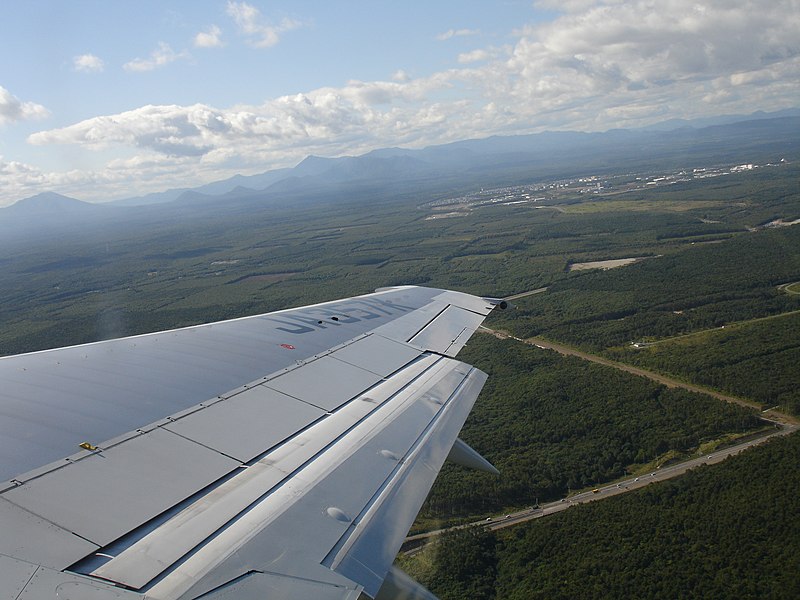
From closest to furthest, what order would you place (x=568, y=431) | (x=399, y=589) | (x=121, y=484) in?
(x=399, y=589)
(x=121, y=484)
(x=568, y=431)

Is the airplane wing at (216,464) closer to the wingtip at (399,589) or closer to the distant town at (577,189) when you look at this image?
the wingtip at (399,589)

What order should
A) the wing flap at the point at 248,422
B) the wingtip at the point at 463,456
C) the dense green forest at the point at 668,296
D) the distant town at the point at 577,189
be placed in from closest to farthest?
1. the wing flap at the point at 248,422
2. the wingtip at the point at 463,456
3. the dense green forest at the point at 668,296
4. the distant town at the point at 577,189

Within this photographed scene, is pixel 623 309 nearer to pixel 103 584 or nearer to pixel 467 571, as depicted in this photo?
pixel 467 571

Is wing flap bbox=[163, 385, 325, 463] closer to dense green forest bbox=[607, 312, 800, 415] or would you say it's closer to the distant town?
dense green forest bbox=[607, 312, 800, 415]

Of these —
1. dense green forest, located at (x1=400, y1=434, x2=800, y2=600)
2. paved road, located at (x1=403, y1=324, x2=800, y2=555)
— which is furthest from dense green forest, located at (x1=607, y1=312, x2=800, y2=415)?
dense green forest, located at (x1=400, y1=434, x2=800, y2=600)

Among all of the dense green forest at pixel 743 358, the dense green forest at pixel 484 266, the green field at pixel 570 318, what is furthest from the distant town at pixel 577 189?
the dense green forest at pixel 743 358

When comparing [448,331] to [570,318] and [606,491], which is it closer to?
[606,491]

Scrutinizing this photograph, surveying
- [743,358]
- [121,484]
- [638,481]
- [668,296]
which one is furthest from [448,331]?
[668,296]
